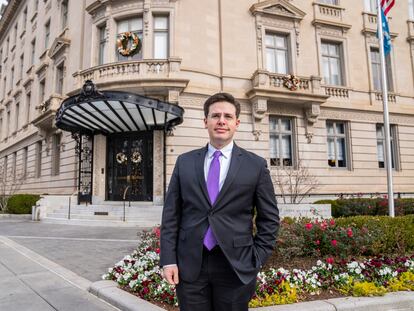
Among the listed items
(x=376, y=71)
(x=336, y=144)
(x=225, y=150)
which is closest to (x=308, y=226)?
(x=225, y=150)

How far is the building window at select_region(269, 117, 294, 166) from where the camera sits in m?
18.0

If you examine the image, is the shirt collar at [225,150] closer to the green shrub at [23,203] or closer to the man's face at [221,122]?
the man's face at [221,122]

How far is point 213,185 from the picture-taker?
7.60ft

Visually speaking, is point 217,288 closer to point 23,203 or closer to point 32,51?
point 23,203

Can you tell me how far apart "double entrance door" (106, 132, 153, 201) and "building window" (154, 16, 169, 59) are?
4124 millimetres

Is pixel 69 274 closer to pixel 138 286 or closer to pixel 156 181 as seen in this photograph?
pixel 138 286

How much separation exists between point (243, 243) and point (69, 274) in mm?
4567

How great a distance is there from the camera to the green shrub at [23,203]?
1830cm

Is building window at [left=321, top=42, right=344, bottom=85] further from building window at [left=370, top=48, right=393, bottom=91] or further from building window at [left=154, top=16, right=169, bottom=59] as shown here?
building window at [left=154, top=16, right=169, bottom=59]

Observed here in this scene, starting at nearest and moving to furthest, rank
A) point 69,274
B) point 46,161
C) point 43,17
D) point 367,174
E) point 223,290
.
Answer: point 223,290 → point 69,274 → point 367,174 → point 46,161 → point 43,17

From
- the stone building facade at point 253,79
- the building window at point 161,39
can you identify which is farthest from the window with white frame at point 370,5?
the building window at point 161,39

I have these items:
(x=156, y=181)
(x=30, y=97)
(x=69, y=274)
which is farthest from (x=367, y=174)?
(x=30, y=97)

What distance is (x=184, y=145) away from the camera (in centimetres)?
1591

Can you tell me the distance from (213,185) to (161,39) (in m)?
16.1
